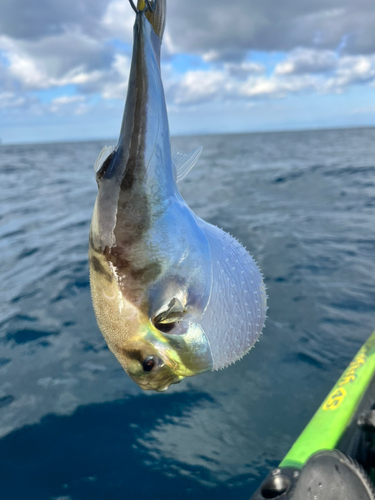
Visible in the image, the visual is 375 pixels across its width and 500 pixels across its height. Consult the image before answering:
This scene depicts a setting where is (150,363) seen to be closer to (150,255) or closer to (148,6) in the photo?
(150,255)

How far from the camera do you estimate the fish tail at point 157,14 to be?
1.13 meters

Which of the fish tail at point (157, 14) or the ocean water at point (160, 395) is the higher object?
the fish tail at point (157, 14)

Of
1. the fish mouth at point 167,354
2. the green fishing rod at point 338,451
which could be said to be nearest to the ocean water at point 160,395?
the green fishing rod at point 338,451

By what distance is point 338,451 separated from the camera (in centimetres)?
239

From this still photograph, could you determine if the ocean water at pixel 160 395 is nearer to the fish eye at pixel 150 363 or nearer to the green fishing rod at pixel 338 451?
the green fishing rod at pixel 338 451

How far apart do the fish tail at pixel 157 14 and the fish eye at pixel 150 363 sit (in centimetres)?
107

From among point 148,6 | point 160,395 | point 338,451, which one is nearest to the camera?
point 148,6

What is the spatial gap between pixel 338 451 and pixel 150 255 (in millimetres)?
2140

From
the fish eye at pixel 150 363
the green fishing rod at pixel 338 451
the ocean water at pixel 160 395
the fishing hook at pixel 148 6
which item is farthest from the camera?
the ocean water at pixel 160 395

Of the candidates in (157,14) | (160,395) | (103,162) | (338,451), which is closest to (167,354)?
(103,162)

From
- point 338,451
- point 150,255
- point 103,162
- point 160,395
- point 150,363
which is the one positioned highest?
point 103,162

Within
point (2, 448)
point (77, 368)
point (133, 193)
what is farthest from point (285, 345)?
point (133, 193)

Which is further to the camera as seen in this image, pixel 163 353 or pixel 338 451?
pixel 338 451

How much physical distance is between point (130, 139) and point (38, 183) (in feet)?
62.3
